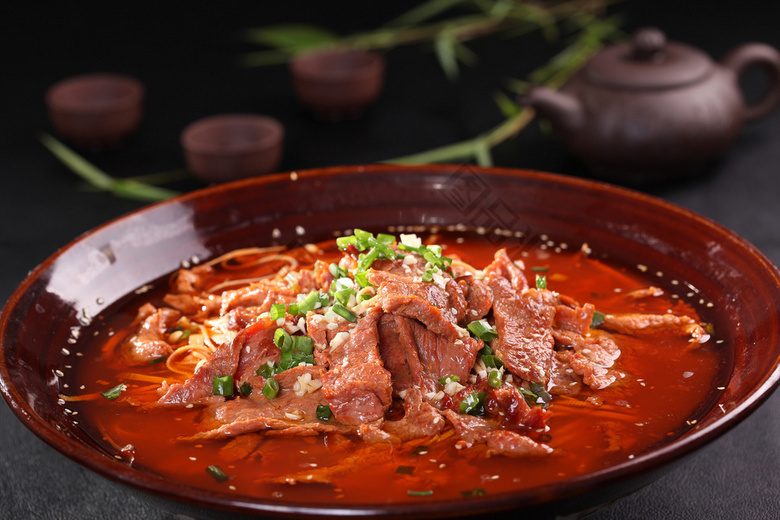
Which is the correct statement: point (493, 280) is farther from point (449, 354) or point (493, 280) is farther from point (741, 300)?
point (741, 300)

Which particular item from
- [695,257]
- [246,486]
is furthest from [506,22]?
[246,486]

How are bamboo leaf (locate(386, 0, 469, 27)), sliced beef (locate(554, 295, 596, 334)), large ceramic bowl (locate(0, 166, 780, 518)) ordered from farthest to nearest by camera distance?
bamboo leaf (locate(386, 0, 469, 27)) < sliced beef (locate(554, 295, 596, 334)) < large ceramic bowl (locate(0, 166, 780, 518))

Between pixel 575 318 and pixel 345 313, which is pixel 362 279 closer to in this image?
pixel 345 313

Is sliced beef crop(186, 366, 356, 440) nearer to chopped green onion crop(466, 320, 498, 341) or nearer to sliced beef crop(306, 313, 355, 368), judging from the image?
sliced beef crop(306, 313, 355, 368)

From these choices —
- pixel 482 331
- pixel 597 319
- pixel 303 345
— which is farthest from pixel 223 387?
pixel 597 319

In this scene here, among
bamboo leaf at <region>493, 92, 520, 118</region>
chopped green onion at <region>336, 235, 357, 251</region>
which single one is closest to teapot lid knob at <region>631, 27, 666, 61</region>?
bamboo leaf at <region>493, 92, 520, 118</region>

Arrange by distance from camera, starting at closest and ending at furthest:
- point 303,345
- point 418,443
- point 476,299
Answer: point 418,443 < point 303,345 < point 476,299

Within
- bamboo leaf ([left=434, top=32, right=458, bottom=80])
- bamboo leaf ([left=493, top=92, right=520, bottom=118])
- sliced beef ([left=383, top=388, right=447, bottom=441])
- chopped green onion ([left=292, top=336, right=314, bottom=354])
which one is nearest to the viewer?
sliced beef ([left=383, top=388, right=447, bottom=441])
